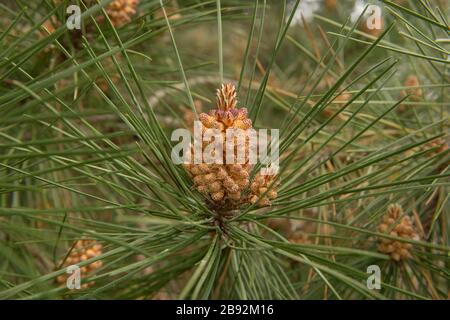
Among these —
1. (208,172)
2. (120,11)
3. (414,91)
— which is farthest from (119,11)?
(414,91)

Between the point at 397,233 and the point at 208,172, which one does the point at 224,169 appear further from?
the point at 397,233

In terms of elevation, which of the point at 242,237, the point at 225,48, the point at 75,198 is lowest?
the point at 242,237

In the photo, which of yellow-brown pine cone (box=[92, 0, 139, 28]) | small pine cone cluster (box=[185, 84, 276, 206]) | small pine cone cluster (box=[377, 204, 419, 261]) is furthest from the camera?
yellow-brown pine cone (box=[92, 0, 139, 28])

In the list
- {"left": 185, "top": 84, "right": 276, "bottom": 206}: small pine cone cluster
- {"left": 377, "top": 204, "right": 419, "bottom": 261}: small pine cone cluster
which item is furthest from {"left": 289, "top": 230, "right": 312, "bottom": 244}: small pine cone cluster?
{"left": 185, "top": 84, "right": 276, "bottom": 206}: small pine cone cluster

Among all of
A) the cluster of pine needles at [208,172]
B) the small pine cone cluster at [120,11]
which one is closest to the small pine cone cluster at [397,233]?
the cluster of pine needles at [208,172]

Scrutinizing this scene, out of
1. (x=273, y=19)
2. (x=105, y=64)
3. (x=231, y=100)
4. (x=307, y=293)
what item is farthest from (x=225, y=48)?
(x=231, y=100)

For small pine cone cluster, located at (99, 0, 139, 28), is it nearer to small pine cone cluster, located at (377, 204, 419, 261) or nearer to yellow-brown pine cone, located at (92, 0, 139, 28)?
yellow-brown pine cone, located at (92, 0, 139, 28)
